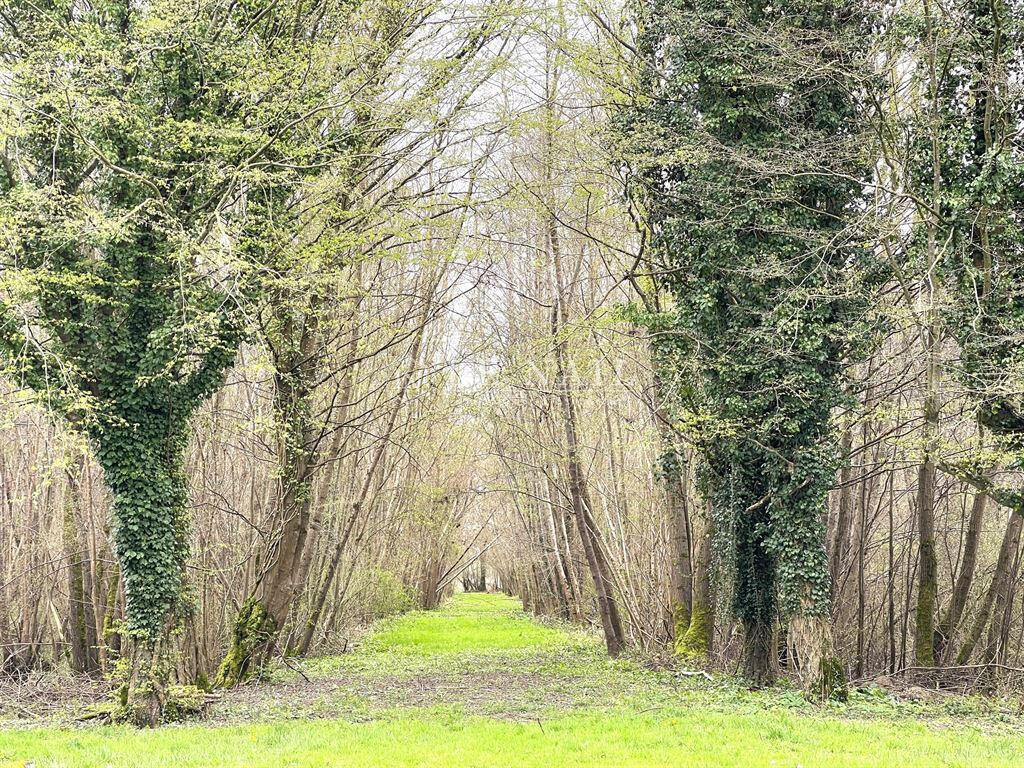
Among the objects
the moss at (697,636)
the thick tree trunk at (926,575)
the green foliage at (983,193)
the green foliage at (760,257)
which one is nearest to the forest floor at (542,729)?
the moss at (697,636)

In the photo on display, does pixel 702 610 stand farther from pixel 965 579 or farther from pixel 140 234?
pixel 140 234

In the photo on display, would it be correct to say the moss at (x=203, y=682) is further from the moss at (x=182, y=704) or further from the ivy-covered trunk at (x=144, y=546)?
the ivy-covered trunk at (x=144, y=546)

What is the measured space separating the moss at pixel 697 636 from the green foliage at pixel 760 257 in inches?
101

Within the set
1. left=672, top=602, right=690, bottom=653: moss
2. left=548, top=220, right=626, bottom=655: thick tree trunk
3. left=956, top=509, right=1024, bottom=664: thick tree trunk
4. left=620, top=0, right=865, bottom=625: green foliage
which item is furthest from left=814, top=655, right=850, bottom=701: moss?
left=548, top=220, right=626, bottom=655: thick tree trunk

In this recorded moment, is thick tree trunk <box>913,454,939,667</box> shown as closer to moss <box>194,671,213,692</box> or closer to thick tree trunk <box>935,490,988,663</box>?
thick tree trunk <box>935,490,988,663</box>

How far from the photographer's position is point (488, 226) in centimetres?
1886

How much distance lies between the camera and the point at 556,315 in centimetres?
1955

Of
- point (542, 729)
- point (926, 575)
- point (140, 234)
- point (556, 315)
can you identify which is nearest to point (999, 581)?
point (926, 575)

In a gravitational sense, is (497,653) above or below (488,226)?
below

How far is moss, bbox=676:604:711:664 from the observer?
54.4 ft

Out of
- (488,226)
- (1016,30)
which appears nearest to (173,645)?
(488,226)

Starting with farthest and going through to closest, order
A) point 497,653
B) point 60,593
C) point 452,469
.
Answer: point 452,469
point 497,653
point 60,593

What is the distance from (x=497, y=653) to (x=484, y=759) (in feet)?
44.6

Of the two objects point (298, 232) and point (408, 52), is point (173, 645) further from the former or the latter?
point (408, 52)
